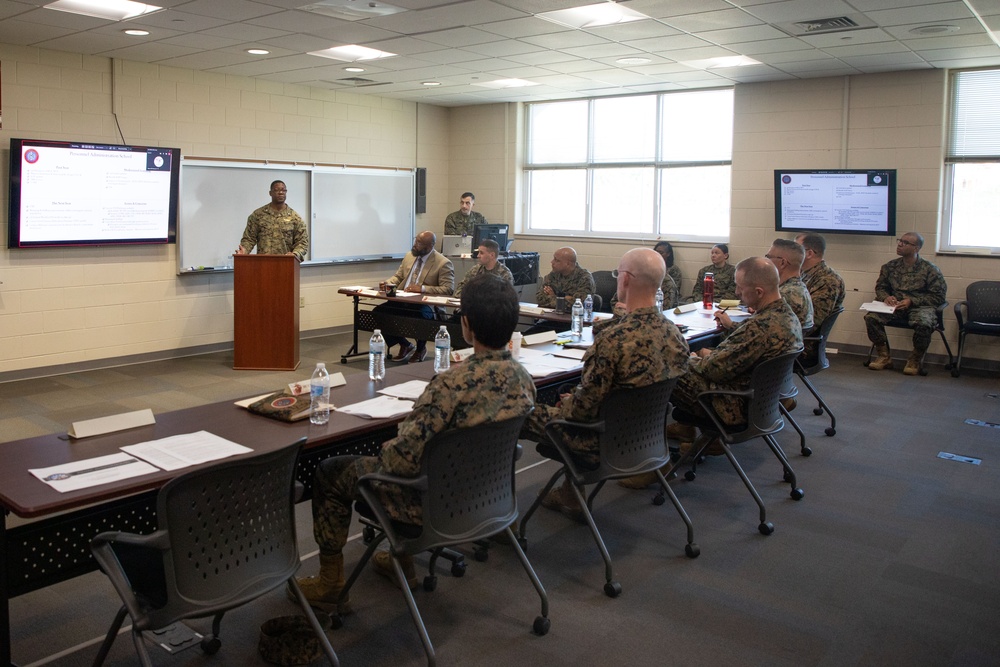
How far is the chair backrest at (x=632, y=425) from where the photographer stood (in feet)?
10.6

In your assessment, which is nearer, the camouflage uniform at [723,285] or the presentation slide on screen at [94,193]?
A: the presentation slide on screen at [94,193]

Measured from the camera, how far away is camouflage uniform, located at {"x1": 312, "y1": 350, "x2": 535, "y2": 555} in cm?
253

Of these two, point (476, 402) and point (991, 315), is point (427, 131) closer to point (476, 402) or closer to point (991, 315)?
point (991, 315)

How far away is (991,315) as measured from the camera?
24.9ft

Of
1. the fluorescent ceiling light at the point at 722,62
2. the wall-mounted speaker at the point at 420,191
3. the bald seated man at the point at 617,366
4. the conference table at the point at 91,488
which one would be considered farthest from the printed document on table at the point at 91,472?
the wall-mounted speaker at the point at 420,191

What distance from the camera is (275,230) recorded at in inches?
312

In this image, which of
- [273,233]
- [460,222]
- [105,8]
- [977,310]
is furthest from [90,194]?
[977,310]

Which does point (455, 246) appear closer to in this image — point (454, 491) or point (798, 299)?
point (798, 299)

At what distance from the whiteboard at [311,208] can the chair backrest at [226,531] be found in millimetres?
6459

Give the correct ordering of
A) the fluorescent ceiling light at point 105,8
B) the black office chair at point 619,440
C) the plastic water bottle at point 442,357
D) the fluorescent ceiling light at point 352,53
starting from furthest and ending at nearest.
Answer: the fluorescent ceiling light at point 352,53
the fluorescent ceiling light at point 105,8
the plastic water bottle at point 442,357
the black office chair at point 619,440

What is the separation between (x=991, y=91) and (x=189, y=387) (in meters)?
7.66

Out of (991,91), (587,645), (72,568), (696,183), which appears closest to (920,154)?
(991,91)

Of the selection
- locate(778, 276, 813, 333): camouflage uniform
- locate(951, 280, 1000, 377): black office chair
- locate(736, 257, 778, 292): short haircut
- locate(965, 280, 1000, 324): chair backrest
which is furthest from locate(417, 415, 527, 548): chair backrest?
locate(965, 280, 1000, 324): chair backrest

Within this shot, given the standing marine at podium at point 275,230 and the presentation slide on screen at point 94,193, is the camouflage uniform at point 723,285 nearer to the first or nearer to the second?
the standing marine at podium at point 275,230
